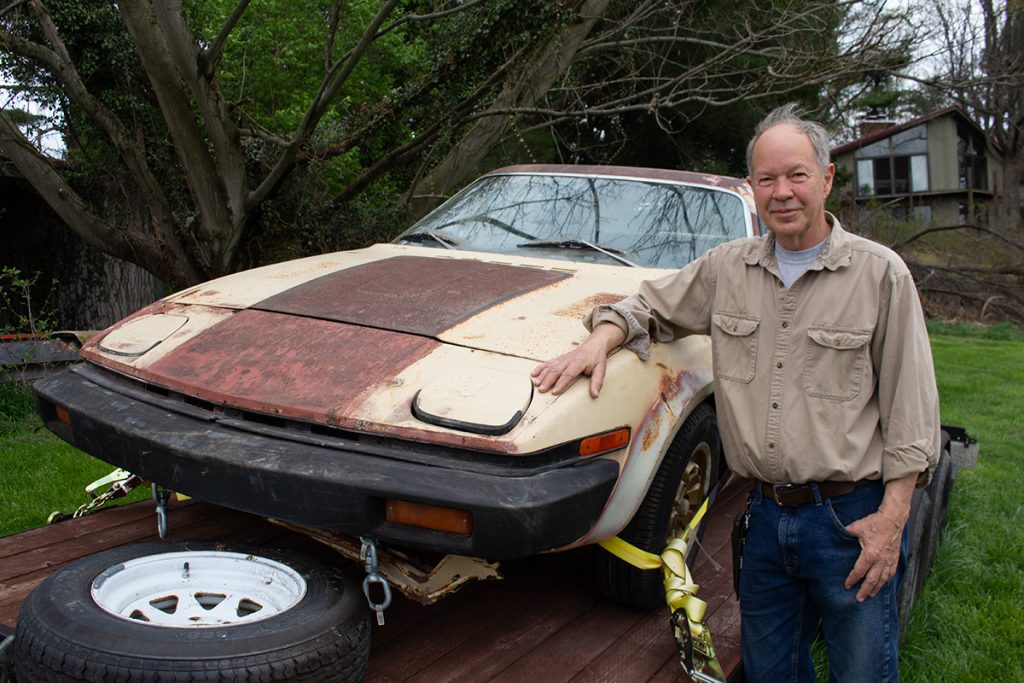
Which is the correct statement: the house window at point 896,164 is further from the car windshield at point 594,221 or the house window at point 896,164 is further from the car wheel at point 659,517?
the car wheel at point 659,517

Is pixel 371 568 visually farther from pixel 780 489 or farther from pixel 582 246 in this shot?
pixel 582 246

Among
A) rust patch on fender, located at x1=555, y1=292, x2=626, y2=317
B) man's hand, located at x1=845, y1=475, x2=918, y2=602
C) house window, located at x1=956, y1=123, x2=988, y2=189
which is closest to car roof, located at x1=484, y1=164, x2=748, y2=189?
rust patch on fender, located at x1=555, y1=292, x2=626, y2=317

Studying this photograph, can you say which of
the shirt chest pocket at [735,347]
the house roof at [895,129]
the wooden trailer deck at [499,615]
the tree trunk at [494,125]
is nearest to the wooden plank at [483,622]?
the wooden trailer deck at [499,615]

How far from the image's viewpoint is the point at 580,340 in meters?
2.81

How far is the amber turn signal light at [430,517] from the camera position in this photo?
2.33 metres

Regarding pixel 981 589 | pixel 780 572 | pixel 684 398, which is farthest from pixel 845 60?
pixel 780 572

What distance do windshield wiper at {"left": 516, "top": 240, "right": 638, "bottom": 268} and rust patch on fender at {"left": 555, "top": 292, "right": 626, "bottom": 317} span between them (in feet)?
1.78

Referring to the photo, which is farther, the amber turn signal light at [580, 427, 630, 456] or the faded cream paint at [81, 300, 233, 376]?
the faded cream paint at [81, 300, 233, 376]

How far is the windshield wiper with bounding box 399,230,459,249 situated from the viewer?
161 inches

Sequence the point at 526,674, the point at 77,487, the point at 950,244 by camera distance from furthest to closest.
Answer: the point at 950,244, the point at 77,487, the point at 526,674

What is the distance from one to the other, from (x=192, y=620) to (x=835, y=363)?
1834 millimetres

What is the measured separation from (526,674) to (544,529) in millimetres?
593

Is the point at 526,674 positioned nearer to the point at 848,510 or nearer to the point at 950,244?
the point at 848,510

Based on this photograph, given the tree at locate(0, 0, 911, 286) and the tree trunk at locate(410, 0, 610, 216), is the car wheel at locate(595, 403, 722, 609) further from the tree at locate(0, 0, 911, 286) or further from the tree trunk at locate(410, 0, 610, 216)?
the tree trunk at locate(410, 0, 610, 216)
